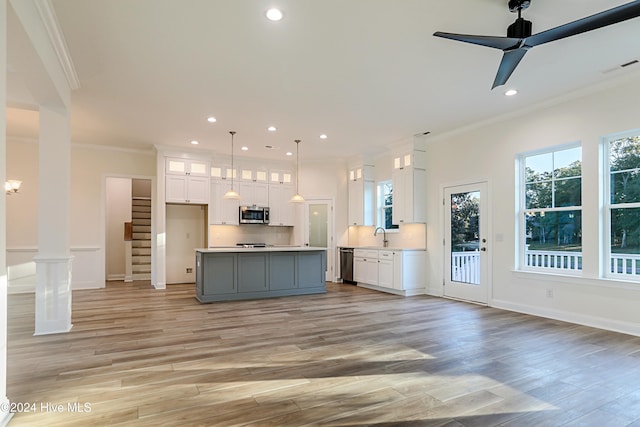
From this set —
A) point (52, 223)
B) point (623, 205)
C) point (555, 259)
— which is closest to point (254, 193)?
point (52, 223)

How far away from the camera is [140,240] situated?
953 centimetres

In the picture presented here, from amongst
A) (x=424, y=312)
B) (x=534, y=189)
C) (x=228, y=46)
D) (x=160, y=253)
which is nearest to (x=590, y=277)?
(x=534, y=189)

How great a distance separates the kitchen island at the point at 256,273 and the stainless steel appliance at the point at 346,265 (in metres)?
1.37

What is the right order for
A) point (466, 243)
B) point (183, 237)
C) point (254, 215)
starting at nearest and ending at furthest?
point (466, 243), point (183, 237), point (254, 215)

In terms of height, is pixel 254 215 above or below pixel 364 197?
below

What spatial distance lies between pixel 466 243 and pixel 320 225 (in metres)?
3.73

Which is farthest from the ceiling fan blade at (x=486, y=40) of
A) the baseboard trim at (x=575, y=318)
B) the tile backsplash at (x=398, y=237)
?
the tile backsplash at (x=398, y=237)

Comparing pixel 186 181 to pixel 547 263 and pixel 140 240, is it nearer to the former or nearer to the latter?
pixel 140 240

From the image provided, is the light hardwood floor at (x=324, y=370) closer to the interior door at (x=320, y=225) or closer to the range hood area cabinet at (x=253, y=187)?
the interior door at (x=320, y=225)

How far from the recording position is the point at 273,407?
7.97ft

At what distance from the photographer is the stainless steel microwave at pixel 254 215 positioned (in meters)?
8.48

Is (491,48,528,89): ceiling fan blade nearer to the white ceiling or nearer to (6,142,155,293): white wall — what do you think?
the white ceiling

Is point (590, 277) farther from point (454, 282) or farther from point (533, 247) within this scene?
A: point (454, 282)

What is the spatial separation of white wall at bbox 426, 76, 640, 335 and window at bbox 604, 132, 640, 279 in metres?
0.16
